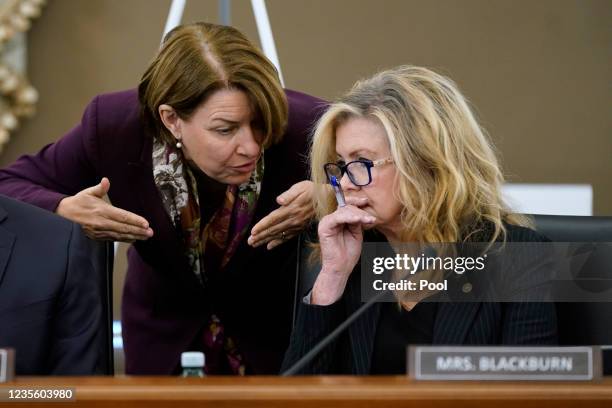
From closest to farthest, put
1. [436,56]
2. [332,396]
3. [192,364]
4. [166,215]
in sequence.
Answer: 1. [332,396]
2. [192,364]
3. [166,215]
4. [436,56]

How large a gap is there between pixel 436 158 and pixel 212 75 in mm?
513

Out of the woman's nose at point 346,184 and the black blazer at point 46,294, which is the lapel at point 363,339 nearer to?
the woman's nose at point 346,184

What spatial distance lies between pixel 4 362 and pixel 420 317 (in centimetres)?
93

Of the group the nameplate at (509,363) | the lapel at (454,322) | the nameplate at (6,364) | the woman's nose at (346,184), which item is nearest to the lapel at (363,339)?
the lapel at (454,322)

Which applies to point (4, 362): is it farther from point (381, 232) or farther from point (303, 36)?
point (303, 36)

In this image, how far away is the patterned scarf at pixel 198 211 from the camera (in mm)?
2244

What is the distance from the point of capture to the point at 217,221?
229cm

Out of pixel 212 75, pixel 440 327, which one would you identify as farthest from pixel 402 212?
pixel 212 75

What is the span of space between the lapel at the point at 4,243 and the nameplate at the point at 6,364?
61 cm

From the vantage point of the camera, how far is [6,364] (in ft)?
3.86

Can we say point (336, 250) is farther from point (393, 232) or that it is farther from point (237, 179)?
point (237, 179)

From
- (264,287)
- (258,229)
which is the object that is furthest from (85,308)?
(264,287)

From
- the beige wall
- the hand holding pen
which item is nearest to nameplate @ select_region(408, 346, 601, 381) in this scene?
the hand holding pen

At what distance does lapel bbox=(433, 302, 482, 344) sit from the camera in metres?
1.84
